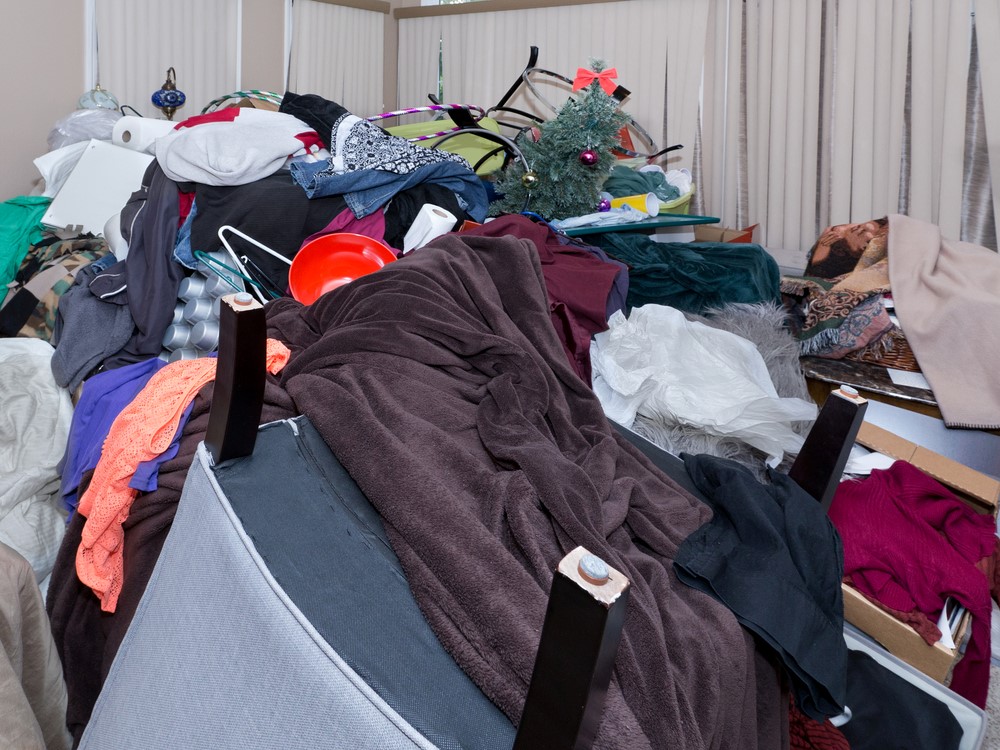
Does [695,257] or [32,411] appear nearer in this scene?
[32,411]

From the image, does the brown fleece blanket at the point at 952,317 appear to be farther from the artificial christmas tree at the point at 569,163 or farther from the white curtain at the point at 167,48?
the white curtain at the point at 167,48

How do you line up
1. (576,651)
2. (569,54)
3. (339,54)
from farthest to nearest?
(339,54), (569,54), (576,651)

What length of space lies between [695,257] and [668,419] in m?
0.66

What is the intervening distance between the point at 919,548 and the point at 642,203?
1309mm

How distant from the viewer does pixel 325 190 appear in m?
1.78

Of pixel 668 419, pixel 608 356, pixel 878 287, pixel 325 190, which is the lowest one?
pixel 668 419

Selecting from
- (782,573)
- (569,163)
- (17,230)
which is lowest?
(782,573)

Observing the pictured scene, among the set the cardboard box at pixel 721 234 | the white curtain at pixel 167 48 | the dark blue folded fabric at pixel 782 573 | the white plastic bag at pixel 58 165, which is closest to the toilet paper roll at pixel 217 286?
the white plastic bag at pixel 58 165

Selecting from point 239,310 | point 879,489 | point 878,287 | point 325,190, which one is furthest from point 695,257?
point 239,310

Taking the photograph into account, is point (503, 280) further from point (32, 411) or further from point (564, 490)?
point (32, 411)

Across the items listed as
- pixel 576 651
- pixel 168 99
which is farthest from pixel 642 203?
pixel 576 651

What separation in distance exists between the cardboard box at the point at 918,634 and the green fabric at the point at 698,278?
2.02 ft

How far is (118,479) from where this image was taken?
91cm

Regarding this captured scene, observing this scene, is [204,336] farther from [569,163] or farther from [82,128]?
[82,128]
